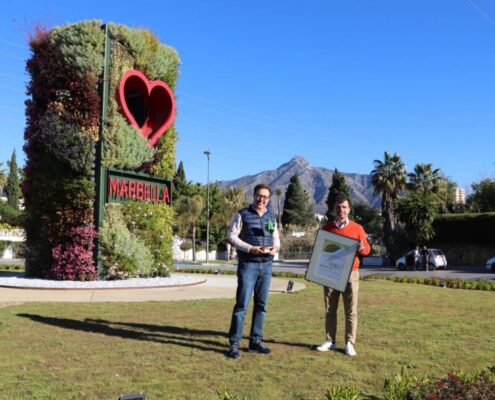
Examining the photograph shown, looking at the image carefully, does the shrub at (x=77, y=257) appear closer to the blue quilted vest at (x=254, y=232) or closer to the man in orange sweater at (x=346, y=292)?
the blue quilted vest at (x=254, y=232)

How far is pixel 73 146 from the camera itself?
13.7 metres

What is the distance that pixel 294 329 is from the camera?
743cm

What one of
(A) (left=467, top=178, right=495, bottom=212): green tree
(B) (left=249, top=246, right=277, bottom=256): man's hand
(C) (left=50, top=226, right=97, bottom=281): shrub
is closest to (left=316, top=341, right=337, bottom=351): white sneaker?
(B) (left=249, top=246, right=277, bottom=256): man's hand

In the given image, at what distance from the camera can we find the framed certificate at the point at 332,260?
6027mm

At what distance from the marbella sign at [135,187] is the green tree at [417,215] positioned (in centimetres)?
2586

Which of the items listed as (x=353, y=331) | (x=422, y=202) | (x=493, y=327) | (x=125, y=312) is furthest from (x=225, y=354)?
(x=422, y=202)

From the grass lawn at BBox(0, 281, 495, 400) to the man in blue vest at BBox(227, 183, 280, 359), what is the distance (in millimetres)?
325

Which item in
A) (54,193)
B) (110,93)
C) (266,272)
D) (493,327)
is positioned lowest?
(493,327)

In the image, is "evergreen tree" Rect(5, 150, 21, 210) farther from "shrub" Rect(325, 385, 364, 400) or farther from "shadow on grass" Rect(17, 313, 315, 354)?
"shrub" Rect(325, 385, 364, 400)

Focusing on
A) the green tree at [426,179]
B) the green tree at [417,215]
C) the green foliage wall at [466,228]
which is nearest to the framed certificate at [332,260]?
the green tree at [417,215]

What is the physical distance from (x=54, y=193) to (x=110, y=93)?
3057mm

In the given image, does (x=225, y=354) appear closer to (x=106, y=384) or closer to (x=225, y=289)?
(x=106, y=384)

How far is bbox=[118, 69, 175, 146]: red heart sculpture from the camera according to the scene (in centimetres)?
1501

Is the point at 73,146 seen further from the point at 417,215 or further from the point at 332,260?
the point at 417,215
